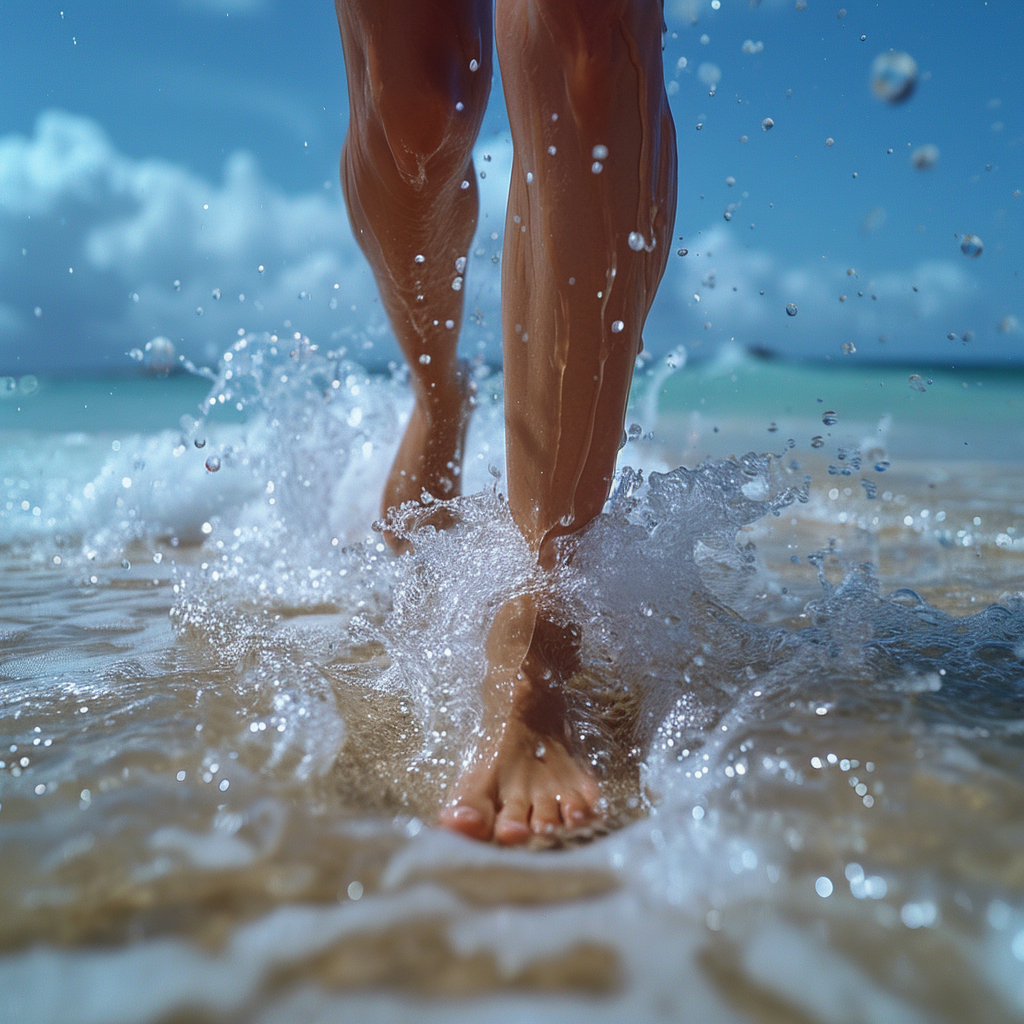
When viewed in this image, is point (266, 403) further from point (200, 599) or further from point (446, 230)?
point (446, 230)

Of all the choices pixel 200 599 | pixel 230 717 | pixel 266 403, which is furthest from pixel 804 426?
pixel 230 717

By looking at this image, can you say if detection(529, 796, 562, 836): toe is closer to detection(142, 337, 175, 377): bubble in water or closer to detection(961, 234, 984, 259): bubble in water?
detection(961, 234, 984, 259): bubble in water

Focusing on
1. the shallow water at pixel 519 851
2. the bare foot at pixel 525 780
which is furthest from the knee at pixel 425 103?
the bare foot at pixel 525 780

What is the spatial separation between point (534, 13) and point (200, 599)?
1151mm

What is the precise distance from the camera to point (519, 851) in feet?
2.36

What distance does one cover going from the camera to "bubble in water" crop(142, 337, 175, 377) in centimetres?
203

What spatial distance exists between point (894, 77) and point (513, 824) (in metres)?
1.08

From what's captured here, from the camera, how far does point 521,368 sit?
3.50 feet

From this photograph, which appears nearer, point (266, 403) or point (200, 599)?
point (200, 599)

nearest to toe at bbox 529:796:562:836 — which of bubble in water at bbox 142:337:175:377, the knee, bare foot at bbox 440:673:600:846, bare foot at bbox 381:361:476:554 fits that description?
bare foot at bbox 440:673:600:846

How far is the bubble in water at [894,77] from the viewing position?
111 centimetres

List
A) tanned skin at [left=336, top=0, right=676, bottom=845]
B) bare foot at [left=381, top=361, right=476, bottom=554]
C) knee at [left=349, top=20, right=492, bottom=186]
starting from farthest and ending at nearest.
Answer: bare foot at [left=381, top=361, right=476, bottom=554]
knee at [left=349, top=20, right=492, bottom=186]
tanned skin at [left=336, top=0, right=676, bottom=845]

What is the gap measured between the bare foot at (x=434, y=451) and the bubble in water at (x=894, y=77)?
0.86 metres

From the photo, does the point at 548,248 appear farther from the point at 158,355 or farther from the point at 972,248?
the point at 158,355
